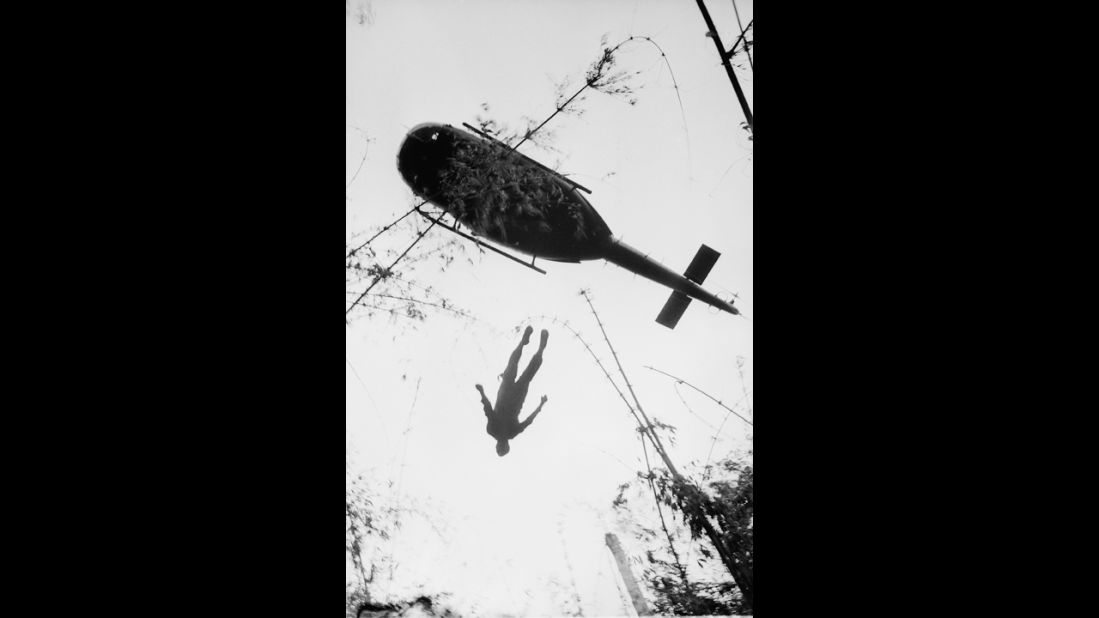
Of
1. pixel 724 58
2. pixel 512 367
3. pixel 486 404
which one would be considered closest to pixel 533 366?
pixel 512 367

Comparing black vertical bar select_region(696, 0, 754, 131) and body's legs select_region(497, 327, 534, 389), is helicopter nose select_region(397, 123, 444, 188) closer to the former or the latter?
body's legs select_region(497, 327, 534, 389)

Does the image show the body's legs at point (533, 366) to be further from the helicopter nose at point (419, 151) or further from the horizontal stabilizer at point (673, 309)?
the helicopter nose at point (419, 151)

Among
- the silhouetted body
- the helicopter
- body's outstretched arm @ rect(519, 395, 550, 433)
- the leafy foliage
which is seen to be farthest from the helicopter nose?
the leafy foliage

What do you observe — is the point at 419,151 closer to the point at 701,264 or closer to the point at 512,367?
the point at 512,367
